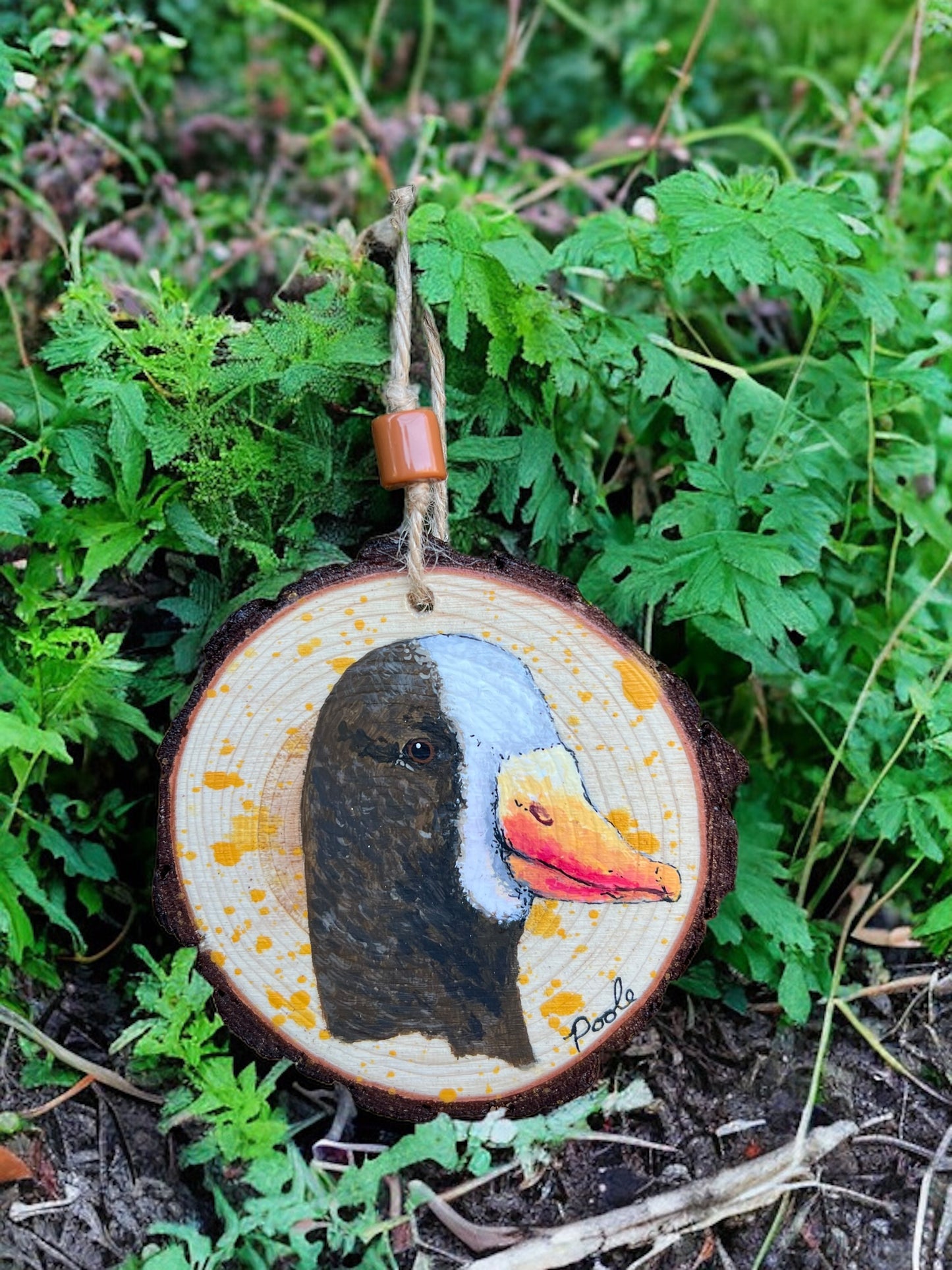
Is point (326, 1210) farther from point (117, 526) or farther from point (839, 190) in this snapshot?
point (839, 190)

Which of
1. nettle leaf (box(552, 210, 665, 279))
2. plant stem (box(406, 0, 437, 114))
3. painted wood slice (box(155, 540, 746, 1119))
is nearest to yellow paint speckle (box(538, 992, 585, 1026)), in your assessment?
painted wood slice (box(155, 540, 746, 1119))

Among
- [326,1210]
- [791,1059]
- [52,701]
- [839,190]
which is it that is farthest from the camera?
[839,190]

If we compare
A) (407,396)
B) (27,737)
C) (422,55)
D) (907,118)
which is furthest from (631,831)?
(422,55)

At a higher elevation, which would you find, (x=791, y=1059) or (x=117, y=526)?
(x=117, y=526)

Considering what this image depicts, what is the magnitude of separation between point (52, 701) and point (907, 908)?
1386mm

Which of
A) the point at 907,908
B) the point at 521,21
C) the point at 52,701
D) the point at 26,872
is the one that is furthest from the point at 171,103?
the point at 907,908

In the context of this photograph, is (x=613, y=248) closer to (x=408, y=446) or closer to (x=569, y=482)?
(x=569, y=482)

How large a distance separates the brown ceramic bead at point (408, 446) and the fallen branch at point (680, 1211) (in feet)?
3.39

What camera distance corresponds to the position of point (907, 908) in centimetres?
188

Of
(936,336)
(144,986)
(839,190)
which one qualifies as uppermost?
(839,190)

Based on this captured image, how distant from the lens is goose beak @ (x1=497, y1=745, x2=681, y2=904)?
155cm

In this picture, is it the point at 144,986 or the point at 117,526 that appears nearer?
the point at 144,986

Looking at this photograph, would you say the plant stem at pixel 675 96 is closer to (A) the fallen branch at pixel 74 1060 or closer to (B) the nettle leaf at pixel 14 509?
(B) the nettle leaf at pixel 14 509
